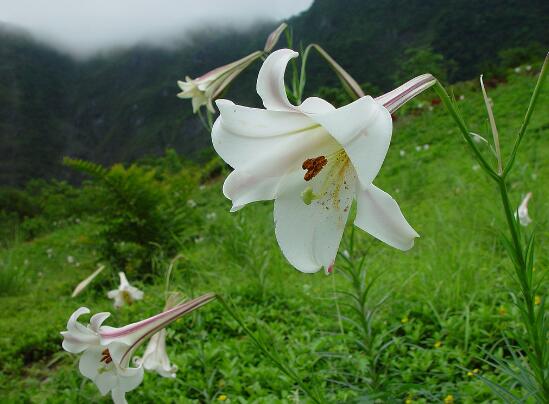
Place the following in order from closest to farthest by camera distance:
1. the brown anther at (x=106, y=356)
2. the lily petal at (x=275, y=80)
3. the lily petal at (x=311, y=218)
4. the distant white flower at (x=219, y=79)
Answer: the lily petal at (x=275, y=80) → the lily petal at (x=311, y=218) → the brown anther at (x=106, y=356) → the distant white flower at (x=219, y=79)

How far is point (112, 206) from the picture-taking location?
4.13 m

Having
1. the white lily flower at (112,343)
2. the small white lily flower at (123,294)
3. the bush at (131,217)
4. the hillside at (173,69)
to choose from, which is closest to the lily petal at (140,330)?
the white lily flower at (112,343)

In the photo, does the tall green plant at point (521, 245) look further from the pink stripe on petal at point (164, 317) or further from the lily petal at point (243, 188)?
the pink stripe on petal at point (164, 317)

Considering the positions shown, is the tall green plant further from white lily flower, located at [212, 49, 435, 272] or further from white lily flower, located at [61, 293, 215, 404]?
white lily flower, located at [61, 293, 215, 404]

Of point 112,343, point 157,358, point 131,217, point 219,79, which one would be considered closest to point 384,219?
point 112,343

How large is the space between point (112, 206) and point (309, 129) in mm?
3749

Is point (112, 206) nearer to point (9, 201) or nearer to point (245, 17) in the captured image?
point (9, 201)

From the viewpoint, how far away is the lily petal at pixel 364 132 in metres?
0.50

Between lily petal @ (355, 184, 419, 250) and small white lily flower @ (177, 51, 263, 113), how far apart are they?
94 cm

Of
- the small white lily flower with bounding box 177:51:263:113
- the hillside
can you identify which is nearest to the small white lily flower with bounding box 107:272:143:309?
the small white lily flower with bounding box 177:51:263:113

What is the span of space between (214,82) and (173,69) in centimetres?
6200

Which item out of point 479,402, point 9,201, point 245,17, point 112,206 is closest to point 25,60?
point 245,17

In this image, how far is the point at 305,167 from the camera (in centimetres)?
69

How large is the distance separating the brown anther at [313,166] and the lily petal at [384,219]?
0.13 meters
